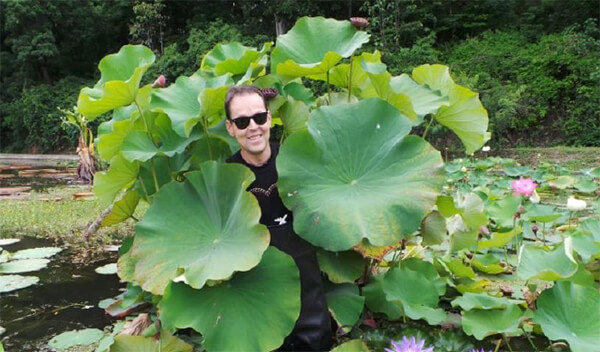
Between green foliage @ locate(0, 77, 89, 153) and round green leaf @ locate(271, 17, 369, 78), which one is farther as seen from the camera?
green foliage @ locate(0, 77, 89, 153)

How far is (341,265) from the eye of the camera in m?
1.50

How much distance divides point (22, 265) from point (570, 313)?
7.29 feet

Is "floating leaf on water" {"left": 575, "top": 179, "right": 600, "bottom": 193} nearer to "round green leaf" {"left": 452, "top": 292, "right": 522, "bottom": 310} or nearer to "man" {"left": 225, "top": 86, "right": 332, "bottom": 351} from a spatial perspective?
"round green leaf" {"left": 452, "top": 292, "right": 522, "bottom": 310}

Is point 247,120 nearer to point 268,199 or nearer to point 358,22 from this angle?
point 268,199

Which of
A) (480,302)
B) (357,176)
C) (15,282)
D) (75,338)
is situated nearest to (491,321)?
(480,302)

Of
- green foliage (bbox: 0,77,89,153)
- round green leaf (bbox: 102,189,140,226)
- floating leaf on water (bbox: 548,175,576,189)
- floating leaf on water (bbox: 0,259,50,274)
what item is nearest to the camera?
round green leaf (bbox: 102,189,140,226)

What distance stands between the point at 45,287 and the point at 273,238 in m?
1.24

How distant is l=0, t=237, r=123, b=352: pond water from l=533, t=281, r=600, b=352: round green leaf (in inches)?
54.0

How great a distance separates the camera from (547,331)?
1.21 meters

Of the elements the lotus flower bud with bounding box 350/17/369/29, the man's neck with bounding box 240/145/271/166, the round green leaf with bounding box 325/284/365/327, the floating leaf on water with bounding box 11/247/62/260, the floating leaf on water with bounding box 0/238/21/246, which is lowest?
the floating leaf on water with bounding box 0/238/21/246

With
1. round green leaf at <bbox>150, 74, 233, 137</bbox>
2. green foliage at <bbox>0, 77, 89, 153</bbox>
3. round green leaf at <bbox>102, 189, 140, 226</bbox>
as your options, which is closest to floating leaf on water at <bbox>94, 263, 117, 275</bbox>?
round green leaf at <bbox>102, 189, 140, 226</bbox>

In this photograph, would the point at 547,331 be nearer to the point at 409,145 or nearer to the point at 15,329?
the point at 409,145

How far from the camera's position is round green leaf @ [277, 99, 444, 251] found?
119cm

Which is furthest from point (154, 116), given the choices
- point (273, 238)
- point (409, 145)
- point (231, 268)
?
point (409, 145)
